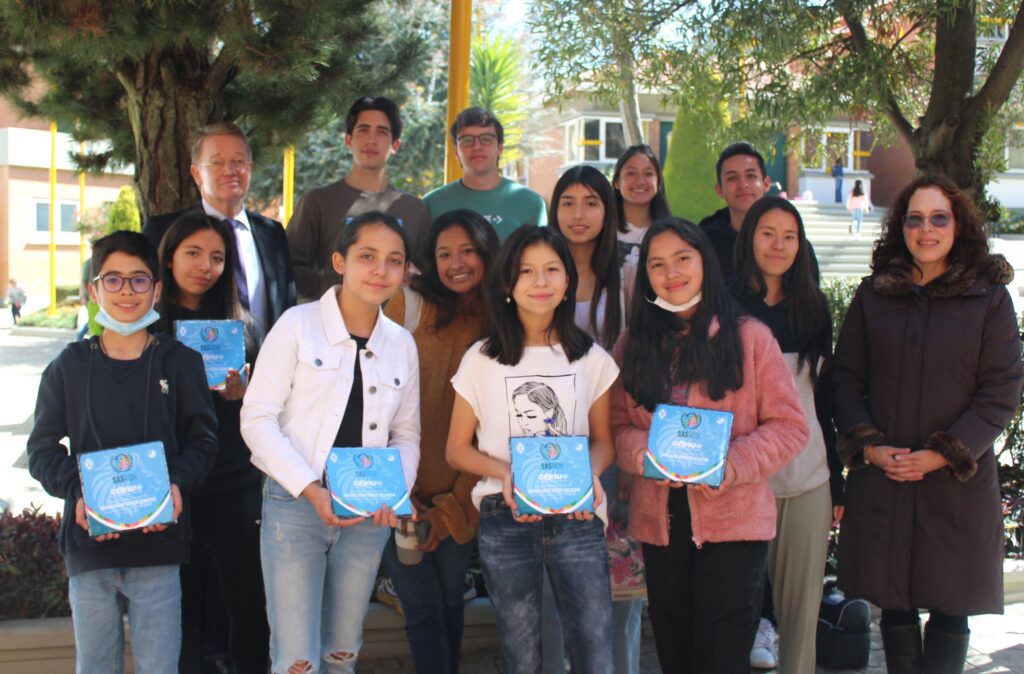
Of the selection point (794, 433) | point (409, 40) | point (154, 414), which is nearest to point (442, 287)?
point (154, 414)

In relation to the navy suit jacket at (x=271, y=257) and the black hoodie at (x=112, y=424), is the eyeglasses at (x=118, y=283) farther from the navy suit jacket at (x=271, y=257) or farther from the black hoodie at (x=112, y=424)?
the navy suit jacket at (x=271, y=257)

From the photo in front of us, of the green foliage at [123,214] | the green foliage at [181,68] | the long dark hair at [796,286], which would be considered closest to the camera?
the long dark hair at [796,286]

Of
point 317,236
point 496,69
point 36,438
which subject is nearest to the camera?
point 36,438

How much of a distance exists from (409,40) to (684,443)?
3.99 metres

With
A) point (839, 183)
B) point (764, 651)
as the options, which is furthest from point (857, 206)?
point (764, 651)

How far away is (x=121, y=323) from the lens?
10.1 feet

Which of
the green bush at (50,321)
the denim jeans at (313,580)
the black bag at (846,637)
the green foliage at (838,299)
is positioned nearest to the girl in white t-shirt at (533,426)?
the denim jeans at (313,580)

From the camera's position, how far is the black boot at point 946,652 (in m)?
3.47

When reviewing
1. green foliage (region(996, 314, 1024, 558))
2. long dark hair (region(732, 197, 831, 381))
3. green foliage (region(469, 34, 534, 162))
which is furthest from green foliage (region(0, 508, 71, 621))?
green foliage (region(469, 34, 534, 162))

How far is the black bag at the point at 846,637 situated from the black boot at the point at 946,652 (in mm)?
684

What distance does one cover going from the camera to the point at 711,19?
229 inches

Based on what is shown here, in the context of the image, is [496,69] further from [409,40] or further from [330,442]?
[330,442]

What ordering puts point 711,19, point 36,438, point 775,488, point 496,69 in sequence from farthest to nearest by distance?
1. point 496,69
2. point 711,19
3. point 775,488
4. point 36,438

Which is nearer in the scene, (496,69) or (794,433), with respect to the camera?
(794,433)
